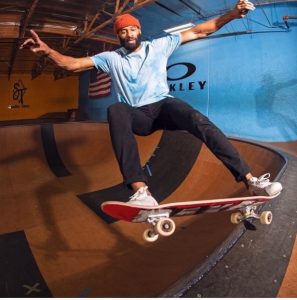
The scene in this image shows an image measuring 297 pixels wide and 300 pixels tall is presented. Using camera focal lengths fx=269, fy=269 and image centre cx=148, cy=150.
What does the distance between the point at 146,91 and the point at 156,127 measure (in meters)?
0.37

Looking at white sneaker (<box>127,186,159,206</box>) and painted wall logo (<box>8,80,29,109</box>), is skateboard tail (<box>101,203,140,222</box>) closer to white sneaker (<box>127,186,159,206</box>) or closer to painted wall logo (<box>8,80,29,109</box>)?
white sneaker (<box>127,186,159,206</box>)

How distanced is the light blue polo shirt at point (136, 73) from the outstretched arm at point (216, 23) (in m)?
0.41

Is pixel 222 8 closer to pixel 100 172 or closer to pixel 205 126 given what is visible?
pixel 100 172

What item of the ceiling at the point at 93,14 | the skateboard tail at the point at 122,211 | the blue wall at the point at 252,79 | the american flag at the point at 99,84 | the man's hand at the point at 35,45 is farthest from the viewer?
the american flag at the point at 99,84

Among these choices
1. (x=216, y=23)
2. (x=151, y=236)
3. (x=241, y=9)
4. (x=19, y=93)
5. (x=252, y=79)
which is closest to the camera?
(x=151, y=236)

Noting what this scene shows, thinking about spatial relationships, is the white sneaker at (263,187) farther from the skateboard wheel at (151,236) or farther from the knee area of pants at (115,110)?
the knee area of pants at (115,110)

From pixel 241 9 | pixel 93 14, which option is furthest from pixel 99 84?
pixel 241 9

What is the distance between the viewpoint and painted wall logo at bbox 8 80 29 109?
63.6 feet

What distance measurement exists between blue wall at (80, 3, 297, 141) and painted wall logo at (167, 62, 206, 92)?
4 centimetres

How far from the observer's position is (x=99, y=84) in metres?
17.4

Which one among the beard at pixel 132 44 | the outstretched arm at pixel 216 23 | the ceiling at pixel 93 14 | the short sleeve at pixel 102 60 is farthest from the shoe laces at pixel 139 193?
the ceiling at pixel 93 14

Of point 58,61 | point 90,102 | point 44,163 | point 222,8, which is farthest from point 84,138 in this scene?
point 90,102

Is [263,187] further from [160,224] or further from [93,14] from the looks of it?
[93,14]

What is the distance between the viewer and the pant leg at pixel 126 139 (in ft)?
6.93
